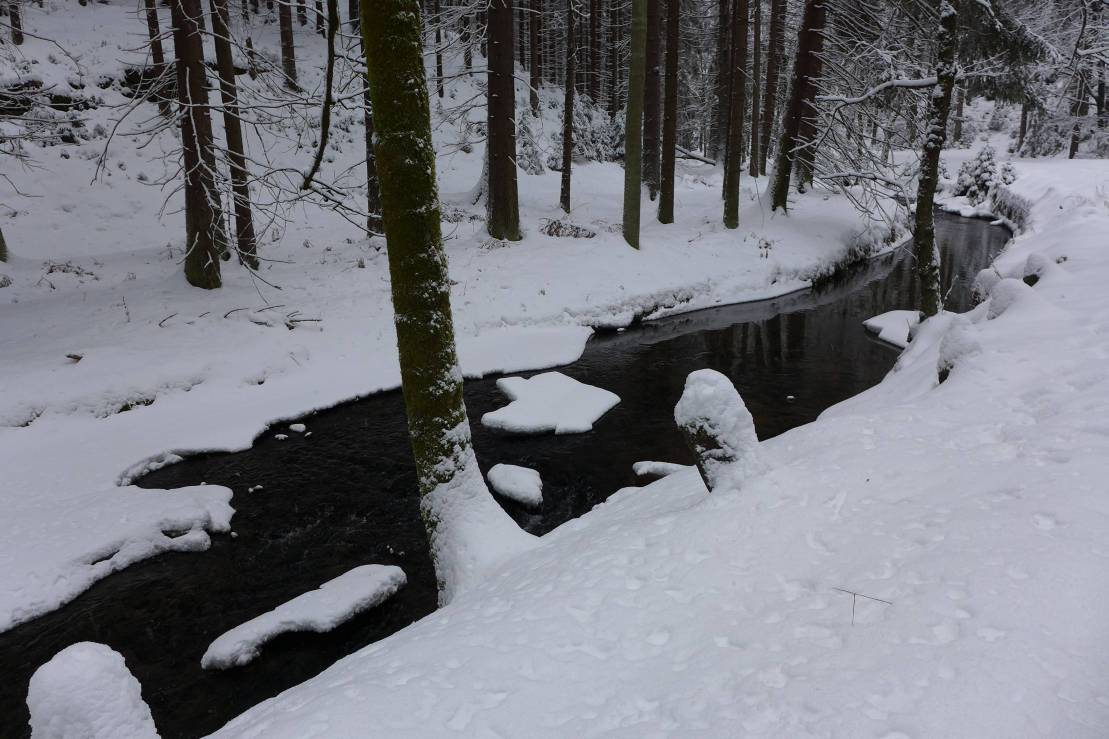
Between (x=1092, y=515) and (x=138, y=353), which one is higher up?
(x=1092, y=515)

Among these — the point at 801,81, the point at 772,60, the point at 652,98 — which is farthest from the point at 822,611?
the point at 772,60

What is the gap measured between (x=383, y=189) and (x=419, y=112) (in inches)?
24.7

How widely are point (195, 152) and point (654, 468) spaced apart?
9933 millimetres

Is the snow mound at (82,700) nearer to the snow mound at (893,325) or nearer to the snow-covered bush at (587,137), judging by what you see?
the snow mound at (893,325)

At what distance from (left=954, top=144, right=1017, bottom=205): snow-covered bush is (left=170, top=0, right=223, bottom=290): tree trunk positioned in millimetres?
32432

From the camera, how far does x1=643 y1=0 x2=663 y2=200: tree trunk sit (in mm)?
16336

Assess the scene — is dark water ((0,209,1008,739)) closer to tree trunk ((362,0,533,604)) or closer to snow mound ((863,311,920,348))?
snow mound ((863,311,920,348))

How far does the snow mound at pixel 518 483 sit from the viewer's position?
730 centimetres

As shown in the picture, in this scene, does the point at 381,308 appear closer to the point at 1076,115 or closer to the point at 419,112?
the point at 419,112

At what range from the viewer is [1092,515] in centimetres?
315

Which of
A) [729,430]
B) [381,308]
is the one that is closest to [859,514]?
[729,430]

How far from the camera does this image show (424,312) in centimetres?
475

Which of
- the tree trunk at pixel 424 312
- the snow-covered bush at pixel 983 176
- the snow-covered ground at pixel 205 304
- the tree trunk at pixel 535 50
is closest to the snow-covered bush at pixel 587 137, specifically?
the tree trunk at pixel 535 50

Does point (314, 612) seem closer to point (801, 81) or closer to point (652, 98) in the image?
point (652, 98)
